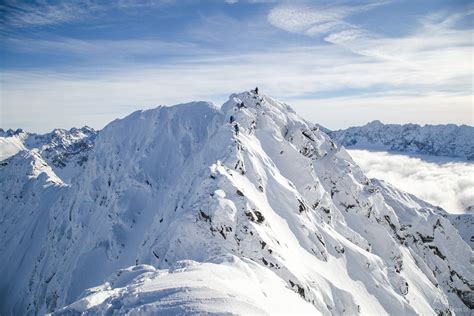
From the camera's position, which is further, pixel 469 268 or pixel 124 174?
pixel 124 174

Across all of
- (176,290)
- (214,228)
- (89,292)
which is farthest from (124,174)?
(176,290)

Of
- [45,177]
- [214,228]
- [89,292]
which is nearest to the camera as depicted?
[89,292]

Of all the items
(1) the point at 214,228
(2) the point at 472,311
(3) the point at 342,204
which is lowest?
(2) the point at 472,311

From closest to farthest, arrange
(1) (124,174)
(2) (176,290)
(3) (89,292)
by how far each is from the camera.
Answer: (2) (176,290) → (3) (89,292) → (1) (124,174)

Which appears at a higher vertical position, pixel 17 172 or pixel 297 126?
pixel 297 126

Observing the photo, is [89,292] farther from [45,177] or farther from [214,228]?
[45,177]

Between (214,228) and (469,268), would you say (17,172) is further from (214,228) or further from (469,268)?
(469,268)
